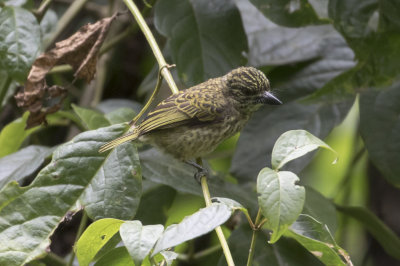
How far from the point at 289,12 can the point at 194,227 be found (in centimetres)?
154

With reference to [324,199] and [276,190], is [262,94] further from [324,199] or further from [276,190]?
[276,190]

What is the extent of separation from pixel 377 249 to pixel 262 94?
4.74 ft

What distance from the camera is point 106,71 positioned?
423 cm

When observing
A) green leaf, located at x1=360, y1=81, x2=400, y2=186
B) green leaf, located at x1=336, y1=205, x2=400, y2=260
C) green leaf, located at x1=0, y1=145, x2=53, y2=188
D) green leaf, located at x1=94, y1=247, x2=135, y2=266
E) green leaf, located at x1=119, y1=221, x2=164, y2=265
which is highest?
green leaf, located at x1=119, y1=221, x2=164, y2=265

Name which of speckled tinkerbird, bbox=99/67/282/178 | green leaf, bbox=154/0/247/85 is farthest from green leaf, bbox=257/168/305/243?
green leaf, bbox=154/0/247/85

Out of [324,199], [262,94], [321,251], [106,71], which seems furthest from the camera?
[106,71]

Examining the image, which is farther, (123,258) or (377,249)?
(377,249)

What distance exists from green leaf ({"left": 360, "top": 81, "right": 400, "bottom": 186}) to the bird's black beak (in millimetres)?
425

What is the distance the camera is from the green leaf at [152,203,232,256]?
1.55 metres

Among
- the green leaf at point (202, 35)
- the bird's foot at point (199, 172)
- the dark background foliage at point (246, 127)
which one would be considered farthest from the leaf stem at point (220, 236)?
the green leaf at point (202, 35)

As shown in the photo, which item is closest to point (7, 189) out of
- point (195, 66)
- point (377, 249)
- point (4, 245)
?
point (4, 245)

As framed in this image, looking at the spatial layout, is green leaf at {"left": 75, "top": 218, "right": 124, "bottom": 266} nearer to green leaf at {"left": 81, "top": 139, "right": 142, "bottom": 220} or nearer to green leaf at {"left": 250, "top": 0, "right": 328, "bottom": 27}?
green leaf at {"left": 81, "top": 139, "right": 142, "bottom": 220}

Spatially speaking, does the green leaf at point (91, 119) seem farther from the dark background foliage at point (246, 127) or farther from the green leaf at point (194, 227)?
the green leaf at point (194, 227)

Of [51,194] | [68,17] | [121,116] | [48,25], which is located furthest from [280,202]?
[68,17]
